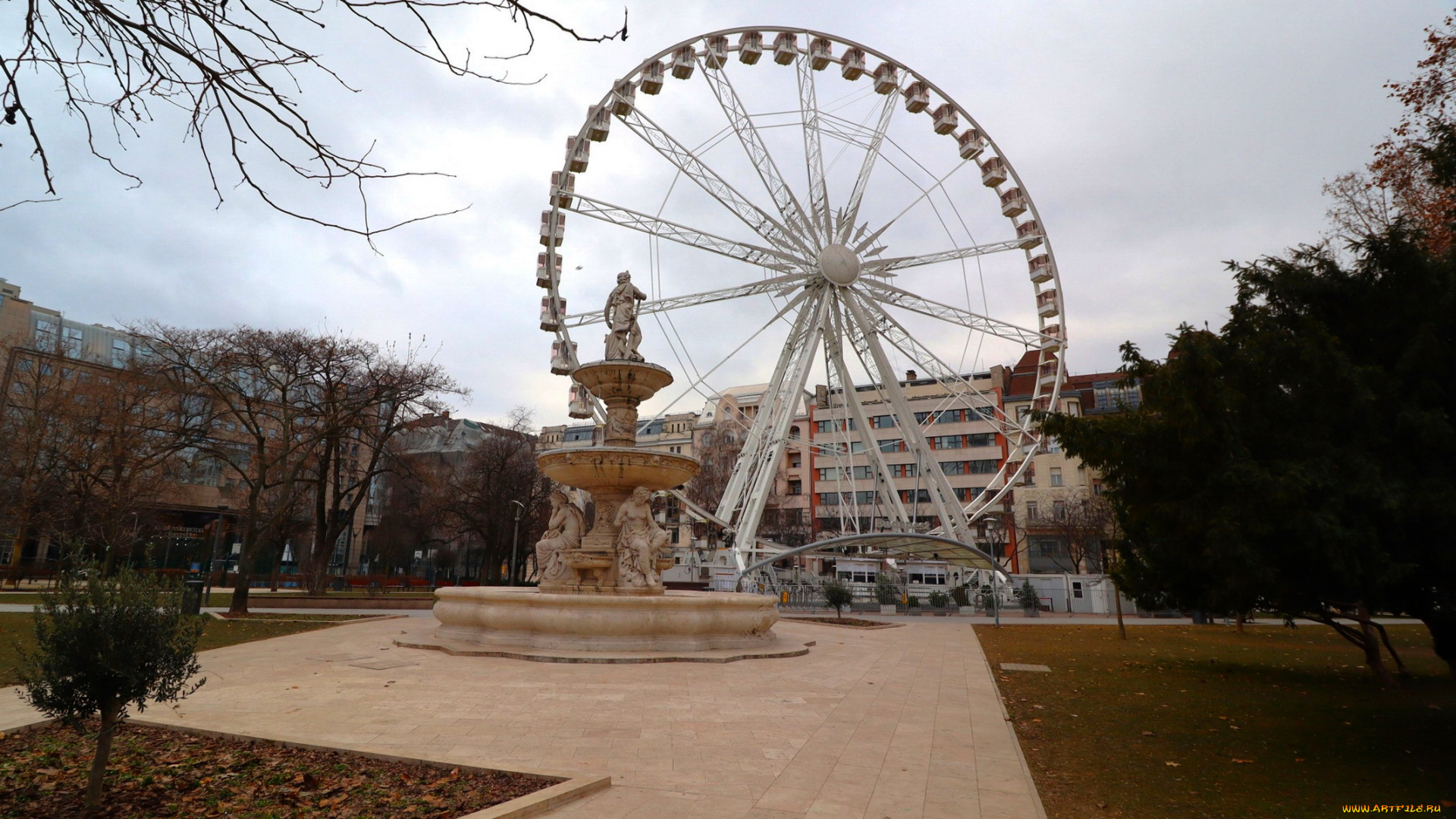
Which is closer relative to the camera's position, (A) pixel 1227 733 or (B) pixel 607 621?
(A) pixel 1227 733

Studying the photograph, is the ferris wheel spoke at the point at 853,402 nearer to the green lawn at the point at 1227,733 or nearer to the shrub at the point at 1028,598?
the shrub at the point at 1028,598

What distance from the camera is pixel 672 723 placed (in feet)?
23.1

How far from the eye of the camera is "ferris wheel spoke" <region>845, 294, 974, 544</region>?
88.9 ft

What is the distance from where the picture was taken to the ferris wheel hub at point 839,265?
2686cm

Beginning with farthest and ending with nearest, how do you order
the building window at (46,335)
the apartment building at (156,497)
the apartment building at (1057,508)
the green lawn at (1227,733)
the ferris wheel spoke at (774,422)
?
the apartment building at (1057,508) < the building window at (46,335) < the apartment building at (156,497) < the ferris wheel spoke at (774,422) < the green lawn at (1227,733)

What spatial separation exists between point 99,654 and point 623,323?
12.3m

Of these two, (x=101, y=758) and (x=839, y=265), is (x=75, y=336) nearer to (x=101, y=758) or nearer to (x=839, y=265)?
(x=839, y=265)

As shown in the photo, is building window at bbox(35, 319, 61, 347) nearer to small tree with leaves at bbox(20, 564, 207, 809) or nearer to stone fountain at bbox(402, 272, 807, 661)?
stone fountain at bbox(402, 272, 807, 661)

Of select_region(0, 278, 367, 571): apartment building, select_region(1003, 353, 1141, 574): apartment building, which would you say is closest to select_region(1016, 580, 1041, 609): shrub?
select_region(1003, 353, 1141, 574): apartment building

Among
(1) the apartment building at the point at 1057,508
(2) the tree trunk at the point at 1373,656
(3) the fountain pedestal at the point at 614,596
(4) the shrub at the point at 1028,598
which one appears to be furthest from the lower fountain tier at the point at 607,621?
(1) the apartment building at the point at 1057,508

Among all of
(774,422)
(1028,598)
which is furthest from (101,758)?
(1028,598)

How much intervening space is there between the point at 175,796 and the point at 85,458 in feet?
96.4

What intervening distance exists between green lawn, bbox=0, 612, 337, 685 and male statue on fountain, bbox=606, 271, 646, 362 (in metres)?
8.34

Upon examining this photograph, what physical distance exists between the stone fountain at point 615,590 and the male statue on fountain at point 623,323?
22mm
